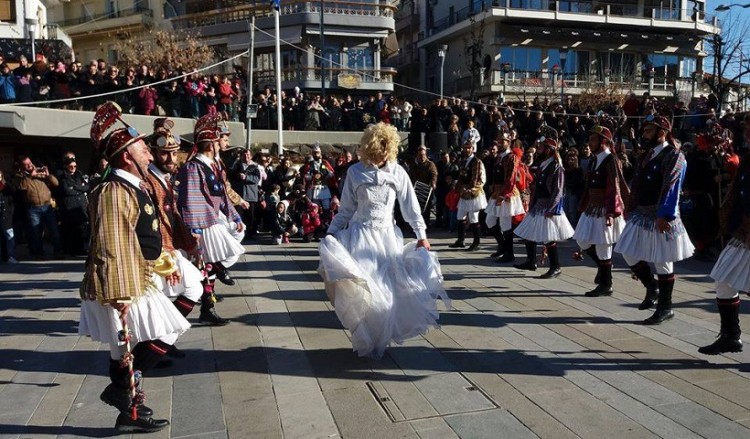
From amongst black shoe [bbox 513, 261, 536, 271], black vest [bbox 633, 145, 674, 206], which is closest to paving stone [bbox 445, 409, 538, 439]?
black vest [bbox 633, 145, 674, 206]

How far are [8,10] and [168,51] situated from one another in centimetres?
1114

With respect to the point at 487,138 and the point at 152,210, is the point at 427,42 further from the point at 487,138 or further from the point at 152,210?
the point at 152,210

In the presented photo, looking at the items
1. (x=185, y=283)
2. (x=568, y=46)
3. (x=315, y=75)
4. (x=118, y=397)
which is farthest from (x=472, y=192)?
(x=568, y=46)

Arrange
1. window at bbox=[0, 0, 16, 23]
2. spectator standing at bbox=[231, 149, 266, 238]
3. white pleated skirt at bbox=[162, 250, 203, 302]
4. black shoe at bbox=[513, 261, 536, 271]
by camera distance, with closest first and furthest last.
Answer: white pleated skirt at bbox=[162, 250, 203, 302]
black shoe at bbox=[513, 261, 536, 271]
spectator standing at bbox=[231, 149, 266, 238]
window at bbox=[0, 0, 16, 23]

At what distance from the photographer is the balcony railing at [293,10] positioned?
3559 centimetres

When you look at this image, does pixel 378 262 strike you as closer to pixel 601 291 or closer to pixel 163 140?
pixel 163 140

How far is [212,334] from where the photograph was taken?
6281 mm

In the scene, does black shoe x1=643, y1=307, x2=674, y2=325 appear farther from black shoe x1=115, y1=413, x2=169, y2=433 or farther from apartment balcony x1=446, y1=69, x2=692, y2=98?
apartment balcony x1=446, y1=69, x2=692, y2=98

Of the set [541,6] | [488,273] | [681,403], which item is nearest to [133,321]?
[681,403]

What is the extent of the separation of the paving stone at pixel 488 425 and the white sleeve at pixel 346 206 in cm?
212

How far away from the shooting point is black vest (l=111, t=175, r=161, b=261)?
408 centimetres

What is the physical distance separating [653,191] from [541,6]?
37.9 m

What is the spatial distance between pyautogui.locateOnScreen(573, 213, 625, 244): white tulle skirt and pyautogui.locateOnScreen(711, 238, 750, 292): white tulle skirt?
7.92 ft

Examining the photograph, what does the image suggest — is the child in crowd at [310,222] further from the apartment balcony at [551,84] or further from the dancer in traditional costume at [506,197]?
the apartment balcony at [551,84]
